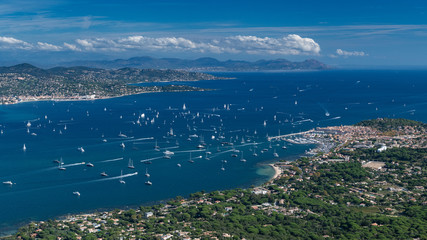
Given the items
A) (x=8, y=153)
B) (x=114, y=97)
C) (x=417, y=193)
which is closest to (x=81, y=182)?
(x=8, y=153)

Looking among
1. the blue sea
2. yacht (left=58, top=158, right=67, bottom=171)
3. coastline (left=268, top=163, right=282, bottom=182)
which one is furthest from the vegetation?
yacht (left=58, top=158, right=67, bottom=171)

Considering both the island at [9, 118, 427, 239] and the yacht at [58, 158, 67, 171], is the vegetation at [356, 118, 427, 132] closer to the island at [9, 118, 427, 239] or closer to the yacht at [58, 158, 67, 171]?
the island at [9, 118, 427, 239]

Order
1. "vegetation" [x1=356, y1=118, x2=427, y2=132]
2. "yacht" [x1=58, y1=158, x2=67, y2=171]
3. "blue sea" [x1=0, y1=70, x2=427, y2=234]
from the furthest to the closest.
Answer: "vegetation" [x1=356, y1=118, x2=427, y2=132] → "yacht" [x1=58, y1=158, x2=67, y2=171] → "blue sea" [x1=0, y1=70, x2=427, y2=234]

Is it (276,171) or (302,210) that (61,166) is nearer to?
(276,171)

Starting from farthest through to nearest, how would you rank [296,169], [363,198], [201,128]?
[201,128]
[296,169]
[363,198]

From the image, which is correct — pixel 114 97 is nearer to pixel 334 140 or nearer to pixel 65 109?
pixel 65 109

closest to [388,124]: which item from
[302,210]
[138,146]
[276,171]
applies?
[276,171]
